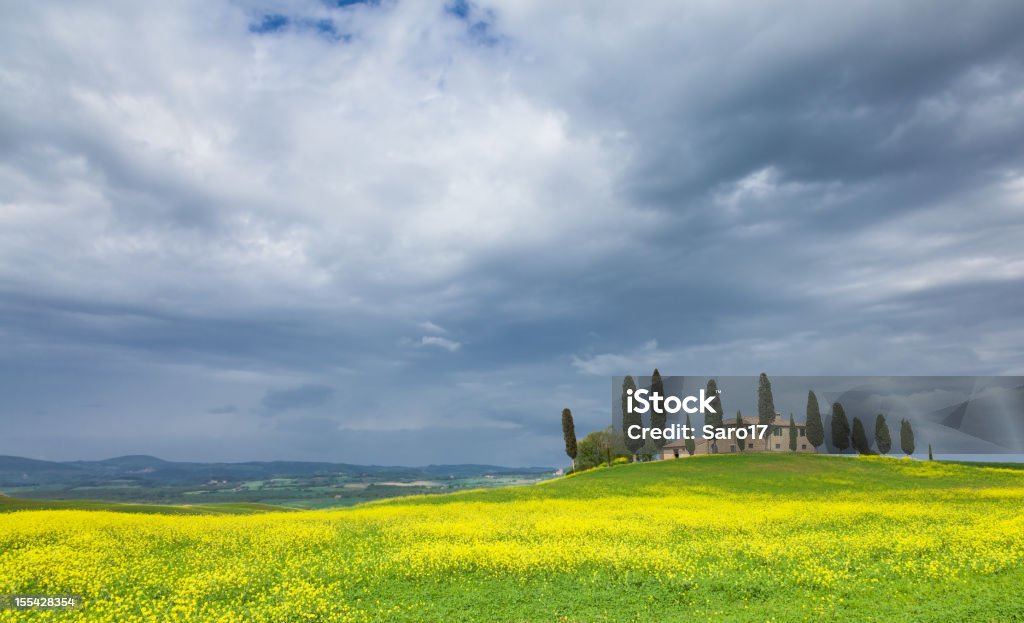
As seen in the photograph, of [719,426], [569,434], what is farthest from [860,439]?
[569,434]

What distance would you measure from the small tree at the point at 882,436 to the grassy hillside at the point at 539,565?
83773 mm

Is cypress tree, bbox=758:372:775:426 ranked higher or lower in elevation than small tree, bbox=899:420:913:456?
higher

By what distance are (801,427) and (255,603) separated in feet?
437

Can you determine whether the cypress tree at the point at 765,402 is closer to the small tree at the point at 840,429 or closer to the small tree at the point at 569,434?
the small tree at the point at 840,429

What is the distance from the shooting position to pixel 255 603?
20.5m

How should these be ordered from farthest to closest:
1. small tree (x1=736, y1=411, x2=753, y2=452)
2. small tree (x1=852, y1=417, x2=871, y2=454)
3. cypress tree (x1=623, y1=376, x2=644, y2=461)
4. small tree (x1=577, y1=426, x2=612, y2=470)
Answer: small tree (x1=736, y1=411, x2=753, y2=452) → small tree (x1=852, y1=417, x2=871, y2=454) → small tree (x1=577, y1=426, x2=612, y2=470) → cypress tree (x1=623, y1=376, x2=644, y2=461)

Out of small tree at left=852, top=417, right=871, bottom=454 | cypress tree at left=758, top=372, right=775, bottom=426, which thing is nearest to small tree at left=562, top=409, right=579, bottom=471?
cypress tree at left=758, top=372, right=775, bottom=426

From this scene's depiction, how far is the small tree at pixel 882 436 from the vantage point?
118m

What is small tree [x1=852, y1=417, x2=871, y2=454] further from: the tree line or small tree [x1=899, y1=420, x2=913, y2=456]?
small tree [x1=899, y1=420, x2=913, y2=456]

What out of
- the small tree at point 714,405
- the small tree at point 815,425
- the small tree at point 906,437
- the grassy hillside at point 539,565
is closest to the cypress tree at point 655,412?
the small tree at point 714,405

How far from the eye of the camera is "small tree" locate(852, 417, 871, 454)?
381 feet

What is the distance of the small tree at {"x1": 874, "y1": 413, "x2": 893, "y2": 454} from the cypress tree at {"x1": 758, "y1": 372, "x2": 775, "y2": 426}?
23273 mm

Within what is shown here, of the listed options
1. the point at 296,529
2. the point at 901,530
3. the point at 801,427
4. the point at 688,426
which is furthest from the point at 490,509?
the point at 801,427

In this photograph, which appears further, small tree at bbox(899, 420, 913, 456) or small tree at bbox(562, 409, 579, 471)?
small tree at bbox(899, 420, 913, 456)
